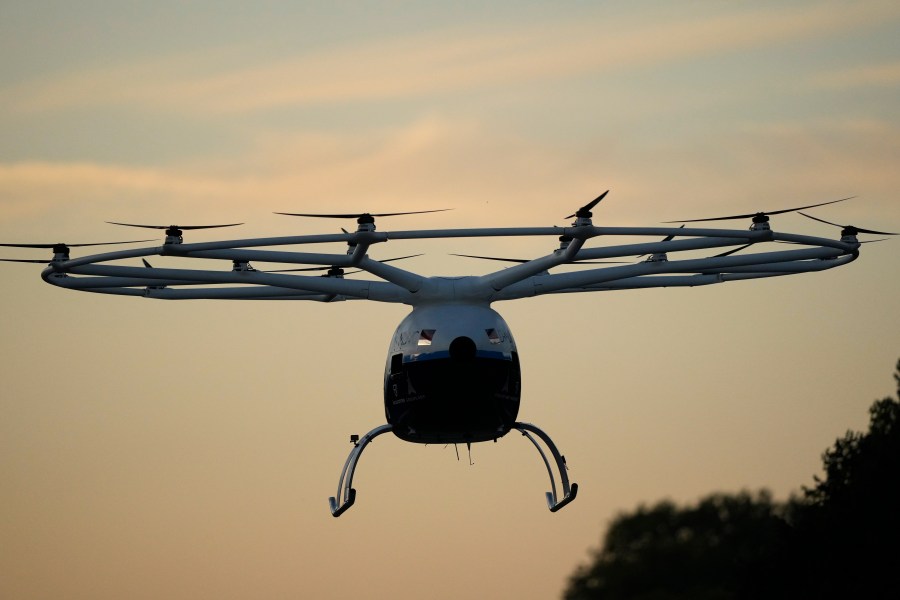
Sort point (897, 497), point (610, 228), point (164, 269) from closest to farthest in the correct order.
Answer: point (610, 228)
point (164, 269)
point (897, 497)

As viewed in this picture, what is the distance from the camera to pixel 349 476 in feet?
174

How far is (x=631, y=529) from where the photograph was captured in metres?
73.9

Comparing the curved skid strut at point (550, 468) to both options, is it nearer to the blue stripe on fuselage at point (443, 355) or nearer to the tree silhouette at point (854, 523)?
the blue stripe on fuselage at point (443, 355)

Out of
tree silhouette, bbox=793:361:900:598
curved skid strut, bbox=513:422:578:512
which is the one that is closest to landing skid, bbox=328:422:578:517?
curved skid strut, bbox=513:422:578:512

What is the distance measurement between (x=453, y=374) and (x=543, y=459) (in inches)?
258

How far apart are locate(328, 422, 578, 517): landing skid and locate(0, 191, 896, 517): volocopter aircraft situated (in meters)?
0.04

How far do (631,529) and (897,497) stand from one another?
10.1 meters

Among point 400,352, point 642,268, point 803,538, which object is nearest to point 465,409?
point 400,352

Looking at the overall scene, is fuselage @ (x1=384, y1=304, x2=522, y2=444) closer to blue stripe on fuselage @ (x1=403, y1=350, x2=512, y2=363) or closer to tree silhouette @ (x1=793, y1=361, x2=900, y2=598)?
blue stripe on fuselage @ (x1=403, y1=350, x2=512, y2=363)

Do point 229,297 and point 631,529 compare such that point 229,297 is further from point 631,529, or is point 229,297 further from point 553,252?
point 631,529

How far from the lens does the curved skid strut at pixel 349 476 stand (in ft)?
173

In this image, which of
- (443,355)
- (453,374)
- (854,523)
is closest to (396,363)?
(443,355)

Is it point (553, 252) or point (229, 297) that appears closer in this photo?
point (553, 252)

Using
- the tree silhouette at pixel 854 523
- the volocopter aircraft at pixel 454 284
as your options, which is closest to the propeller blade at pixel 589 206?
the volocopter aircraft at pixel 454 284
